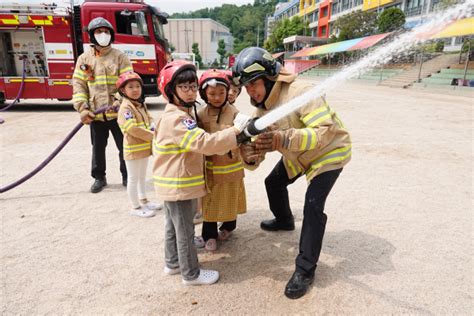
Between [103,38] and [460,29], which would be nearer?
[103,38]

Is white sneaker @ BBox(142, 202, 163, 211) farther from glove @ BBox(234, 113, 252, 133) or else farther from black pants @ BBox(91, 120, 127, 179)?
glove @ BBox(234, 113, 252, 133)

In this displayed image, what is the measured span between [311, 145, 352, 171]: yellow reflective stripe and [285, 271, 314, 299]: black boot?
0.86 m

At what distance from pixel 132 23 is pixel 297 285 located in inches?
436

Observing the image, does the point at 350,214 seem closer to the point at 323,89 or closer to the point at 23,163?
the point at 323,89

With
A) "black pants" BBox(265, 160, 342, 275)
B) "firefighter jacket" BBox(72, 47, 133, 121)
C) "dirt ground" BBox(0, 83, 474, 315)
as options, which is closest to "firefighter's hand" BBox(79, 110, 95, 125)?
"firefighter jacket" BBox(72, 47, 133, 121)

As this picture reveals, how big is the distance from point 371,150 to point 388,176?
1.66m

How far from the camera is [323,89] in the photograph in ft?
8.00

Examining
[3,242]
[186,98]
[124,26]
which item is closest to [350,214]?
[186,98]

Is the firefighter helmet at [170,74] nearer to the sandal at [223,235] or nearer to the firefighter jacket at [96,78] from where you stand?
the sandal at [223,235]

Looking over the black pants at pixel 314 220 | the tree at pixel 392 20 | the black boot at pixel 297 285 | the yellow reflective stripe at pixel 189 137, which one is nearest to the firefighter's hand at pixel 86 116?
the yellow reflective stripe at pixel 189 137

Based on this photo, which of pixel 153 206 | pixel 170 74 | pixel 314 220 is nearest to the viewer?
pixel 170 74

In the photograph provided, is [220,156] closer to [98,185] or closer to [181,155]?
[181,155]

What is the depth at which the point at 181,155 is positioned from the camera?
2475mm

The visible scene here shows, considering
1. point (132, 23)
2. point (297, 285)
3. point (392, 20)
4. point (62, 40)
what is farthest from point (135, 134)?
point (392, 20)
